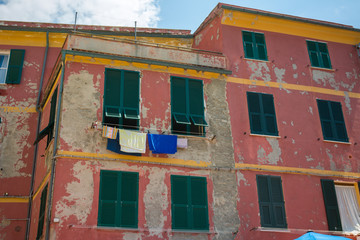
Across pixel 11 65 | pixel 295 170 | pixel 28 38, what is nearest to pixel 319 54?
pixel 295 170

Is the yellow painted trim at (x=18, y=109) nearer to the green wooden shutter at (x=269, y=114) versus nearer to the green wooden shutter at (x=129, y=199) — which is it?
the green wooden shutter at (x=129, y=199)

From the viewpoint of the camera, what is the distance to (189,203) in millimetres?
15555

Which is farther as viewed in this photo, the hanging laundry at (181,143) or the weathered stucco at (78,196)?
the hanging laundry at (181,143)

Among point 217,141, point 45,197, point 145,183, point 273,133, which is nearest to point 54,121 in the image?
point 45,197

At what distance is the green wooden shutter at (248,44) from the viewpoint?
63.1 feet

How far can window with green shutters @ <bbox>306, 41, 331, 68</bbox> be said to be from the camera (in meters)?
20.1

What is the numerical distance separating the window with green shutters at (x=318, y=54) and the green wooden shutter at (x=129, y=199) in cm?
956

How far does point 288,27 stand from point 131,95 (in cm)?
792

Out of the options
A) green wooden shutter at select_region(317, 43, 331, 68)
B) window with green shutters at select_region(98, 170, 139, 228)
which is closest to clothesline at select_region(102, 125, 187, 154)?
→ window with green shutters at select_region(98, 170, 139, 228)

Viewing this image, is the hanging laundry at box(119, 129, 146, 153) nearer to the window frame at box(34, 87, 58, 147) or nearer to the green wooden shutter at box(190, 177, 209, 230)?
the green wooden shutter at box(190, 177, 209, 230)

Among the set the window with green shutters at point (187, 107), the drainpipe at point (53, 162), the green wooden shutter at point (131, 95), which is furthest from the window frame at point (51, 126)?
the window with green shutters at point (187, 107)

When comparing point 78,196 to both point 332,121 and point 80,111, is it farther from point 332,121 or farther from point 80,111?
point 332,121

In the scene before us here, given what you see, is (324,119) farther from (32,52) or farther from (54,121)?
(32,52)

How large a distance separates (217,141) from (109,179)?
167 inches
